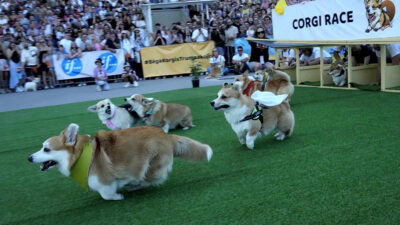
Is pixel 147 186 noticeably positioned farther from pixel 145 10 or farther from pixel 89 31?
pixel 145 10

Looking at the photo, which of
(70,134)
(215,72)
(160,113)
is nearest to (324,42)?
(160,113)

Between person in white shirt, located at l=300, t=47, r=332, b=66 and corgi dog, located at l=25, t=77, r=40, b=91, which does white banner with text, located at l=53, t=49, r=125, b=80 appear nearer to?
corgi dog, located at l=25, t=77, r=40, b=91

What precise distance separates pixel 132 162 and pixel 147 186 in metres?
0.40

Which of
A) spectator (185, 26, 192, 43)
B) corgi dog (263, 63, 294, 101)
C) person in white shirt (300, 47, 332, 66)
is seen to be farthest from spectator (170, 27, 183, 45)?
corgi dog (263, 63, 294, 101)

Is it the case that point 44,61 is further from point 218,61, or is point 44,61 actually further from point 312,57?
point 312,57

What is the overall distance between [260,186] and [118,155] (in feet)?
4.48

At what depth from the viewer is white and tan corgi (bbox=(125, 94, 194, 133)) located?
6823mm

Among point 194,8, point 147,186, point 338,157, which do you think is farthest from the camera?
point 194,8

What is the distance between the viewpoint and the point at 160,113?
6.87 metres

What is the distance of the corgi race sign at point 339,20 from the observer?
361 inches

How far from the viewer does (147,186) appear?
3861mm

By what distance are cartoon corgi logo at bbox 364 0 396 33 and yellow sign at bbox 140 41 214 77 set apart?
29.4 feet

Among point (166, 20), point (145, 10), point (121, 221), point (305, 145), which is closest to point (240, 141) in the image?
point (305, 145)

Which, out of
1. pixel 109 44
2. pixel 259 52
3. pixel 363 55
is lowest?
pixel 363 55
